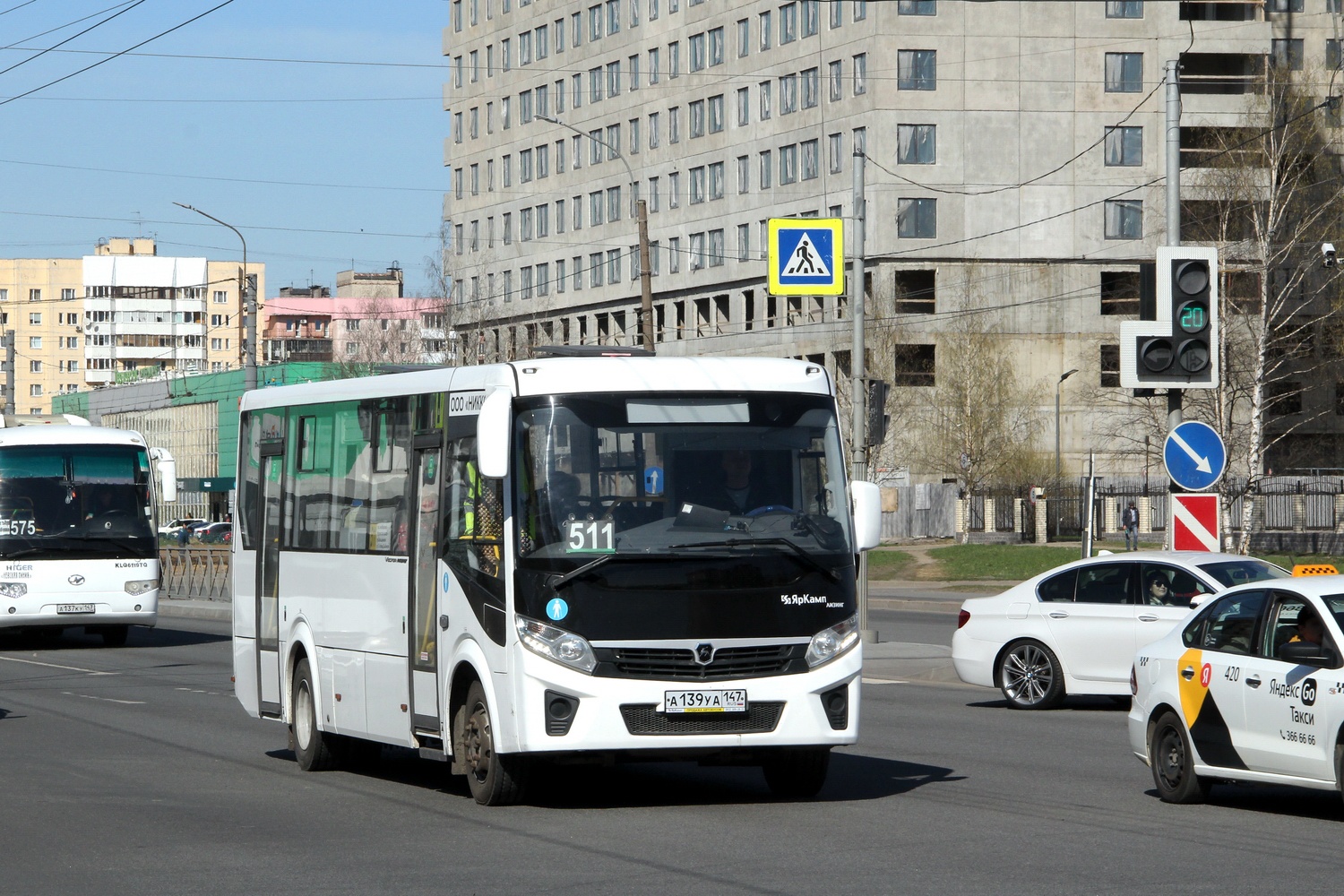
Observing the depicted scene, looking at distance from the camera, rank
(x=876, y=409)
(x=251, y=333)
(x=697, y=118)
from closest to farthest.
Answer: (x=876, y=409)
(x=251, y=333)
(x=697, y=118)

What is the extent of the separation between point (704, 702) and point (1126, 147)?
7236 centimetres

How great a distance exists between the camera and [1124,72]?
3127 inches

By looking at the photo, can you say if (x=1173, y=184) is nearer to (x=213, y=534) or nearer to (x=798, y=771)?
(x=798, y=771)

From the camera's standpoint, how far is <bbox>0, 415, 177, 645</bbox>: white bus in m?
28.8

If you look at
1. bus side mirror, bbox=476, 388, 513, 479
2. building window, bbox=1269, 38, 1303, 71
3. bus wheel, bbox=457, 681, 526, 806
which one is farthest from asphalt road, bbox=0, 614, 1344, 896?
building window, bbox=1269, 38, 1303, 71

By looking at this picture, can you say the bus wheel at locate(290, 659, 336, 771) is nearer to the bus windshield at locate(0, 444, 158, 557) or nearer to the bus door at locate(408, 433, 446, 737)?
the bus door at locate(408, 433, 446, 737)

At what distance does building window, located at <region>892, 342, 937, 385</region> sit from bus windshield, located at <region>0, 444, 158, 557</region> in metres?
52.6

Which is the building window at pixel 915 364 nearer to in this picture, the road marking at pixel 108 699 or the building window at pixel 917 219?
the building window at pixel 917 219

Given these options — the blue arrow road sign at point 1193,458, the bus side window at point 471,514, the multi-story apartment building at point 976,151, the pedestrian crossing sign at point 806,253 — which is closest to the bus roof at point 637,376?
the bus side window at point 471,514

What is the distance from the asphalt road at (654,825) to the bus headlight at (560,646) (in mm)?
866

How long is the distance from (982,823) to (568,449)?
305cm

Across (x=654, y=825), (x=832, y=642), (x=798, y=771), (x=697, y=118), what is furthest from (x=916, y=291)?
(x=654, y=825)

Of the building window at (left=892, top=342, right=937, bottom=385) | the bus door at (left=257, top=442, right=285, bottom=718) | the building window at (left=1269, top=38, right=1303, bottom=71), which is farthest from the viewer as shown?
the building window at (left=892, top=342, right=937, bottom=385)

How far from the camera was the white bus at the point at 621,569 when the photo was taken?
1098 cm
